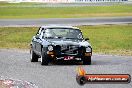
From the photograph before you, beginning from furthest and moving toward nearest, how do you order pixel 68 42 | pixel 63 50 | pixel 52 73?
pixel 68 42, pixel 63 50, pixel 52 73

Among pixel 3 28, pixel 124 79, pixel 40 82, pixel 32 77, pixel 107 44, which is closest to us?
pixel 124 79

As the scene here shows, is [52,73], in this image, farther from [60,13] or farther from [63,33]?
[60,13]

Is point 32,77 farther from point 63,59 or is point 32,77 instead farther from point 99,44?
point 99,44

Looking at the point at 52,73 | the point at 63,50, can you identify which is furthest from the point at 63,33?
Answer: the point at 52,73

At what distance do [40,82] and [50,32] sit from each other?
6654mm

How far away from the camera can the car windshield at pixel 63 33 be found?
57.0 ft

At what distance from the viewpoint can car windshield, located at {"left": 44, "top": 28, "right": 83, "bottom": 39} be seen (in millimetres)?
17359

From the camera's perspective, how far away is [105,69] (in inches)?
581

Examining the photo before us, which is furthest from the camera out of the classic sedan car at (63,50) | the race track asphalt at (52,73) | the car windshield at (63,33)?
the car windshield at (63,33)

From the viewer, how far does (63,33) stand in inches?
686

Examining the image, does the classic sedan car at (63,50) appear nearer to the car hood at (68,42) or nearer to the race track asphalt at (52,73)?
the car hood at (68,42)

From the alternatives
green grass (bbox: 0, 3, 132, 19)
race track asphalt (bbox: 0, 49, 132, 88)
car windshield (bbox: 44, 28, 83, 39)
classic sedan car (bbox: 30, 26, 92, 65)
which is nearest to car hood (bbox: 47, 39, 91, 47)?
classic sedan car (bbox: 30, 26, 92, 65)

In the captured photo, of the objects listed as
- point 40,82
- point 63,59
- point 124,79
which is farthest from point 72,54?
point 124,79

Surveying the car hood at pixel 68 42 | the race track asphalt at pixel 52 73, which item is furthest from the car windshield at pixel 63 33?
the race track asphalt at pixel 52 73
